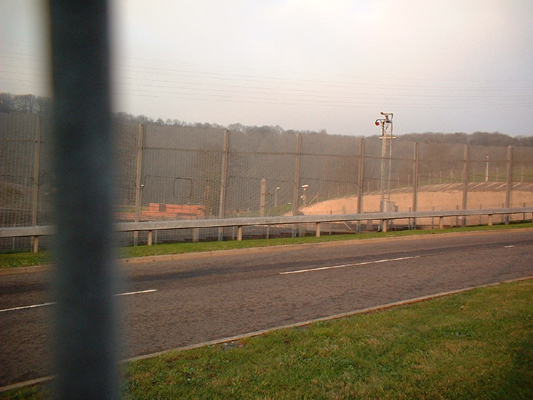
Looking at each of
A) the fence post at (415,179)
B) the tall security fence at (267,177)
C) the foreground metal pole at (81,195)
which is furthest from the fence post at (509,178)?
the foreground metal pole at (81,195)

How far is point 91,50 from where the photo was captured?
1.31m

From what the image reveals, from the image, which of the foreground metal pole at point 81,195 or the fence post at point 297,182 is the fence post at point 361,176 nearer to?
the fence post at point 297,182

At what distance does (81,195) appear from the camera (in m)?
1.31

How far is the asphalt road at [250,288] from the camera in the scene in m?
6.21

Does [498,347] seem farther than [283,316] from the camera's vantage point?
No

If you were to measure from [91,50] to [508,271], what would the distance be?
11.8 meters

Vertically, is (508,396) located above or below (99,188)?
below

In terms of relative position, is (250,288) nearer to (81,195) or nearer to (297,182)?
(81,195)

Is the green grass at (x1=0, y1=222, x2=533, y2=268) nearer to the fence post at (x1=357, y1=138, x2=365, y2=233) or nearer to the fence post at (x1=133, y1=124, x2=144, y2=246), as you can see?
the fence post at (x1=133, y1=124, x2=144, y2=246)

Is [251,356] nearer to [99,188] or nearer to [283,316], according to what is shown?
[283,316]

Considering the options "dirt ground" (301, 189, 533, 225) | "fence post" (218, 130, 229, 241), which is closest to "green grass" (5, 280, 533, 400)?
"fence post" (218, 130, 229, 241)

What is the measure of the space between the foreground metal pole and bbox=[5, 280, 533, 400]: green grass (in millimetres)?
2930

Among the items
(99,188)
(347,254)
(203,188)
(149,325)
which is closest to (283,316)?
(149,325)

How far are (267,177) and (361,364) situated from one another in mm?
14572
